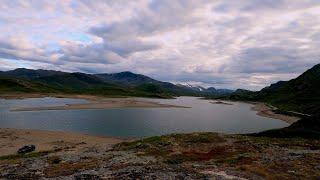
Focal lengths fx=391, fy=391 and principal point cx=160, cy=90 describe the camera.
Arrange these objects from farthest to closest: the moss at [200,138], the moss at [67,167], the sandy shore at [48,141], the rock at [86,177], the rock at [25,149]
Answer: the sandy shore at [48,141], the moss at [200,138], the rock at [25,149], the moss at [67,167], the rock at [86,177]

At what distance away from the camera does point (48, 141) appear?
70375 mm

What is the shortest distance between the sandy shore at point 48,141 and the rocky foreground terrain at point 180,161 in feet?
11.3

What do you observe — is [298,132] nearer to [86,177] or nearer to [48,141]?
[48,141]

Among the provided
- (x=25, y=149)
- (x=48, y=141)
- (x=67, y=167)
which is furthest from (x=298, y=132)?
(x=25, y=149)

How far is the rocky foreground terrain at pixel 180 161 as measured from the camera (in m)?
38.5

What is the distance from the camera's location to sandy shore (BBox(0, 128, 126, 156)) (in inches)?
2456

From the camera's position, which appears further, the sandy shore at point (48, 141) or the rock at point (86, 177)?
the sandy shore at point (48, 141)

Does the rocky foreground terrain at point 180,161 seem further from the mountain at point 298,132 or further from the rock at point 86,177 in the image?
the mountain at point 298,132

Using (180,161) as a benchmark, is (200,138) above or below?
above

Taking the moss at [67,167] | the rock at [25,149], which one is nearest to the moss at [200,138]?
the moss at [67,167]

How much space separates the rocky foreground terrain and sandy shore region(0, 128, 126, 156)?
11.3ft

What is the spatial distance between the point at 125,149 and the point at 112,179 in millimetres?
19476

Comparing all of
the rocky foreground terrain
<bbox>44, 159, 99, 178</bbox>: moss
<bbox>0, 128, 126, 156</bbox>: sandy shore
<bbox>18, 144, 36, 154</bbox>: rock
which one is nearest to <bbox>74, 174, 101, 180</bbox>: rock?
the rocky foreground terrain

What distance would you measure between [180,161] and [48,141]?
33287mm
